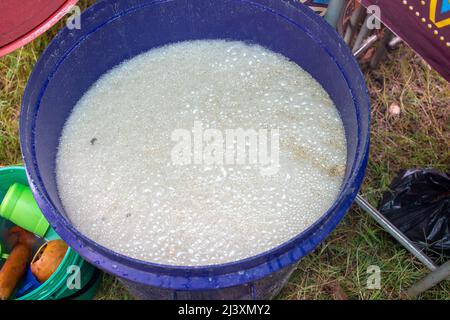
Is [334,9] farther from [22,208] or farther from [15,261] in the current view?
[15,261]

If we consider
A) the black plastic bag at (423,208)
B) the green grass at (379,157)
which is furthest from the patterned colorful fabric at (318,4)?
the black plastic bag at (423,208)

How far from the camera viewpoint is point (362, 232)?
6.79ft

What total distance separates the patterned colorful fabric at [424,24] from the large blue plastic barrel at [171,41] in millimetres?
172

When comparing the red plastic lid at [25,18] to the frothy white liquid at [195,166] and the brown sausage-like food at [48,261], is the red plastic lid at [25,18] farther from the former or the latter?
the brown sausage-like food at [48,261]

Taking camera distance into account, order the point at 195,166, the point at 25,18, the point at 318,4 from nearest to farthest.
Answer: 1. the point at 25,18
2. the point at 195,166
3. the point at 318,4

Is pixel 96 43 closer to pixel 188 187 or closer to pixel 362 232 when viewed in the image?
pixel 188 187

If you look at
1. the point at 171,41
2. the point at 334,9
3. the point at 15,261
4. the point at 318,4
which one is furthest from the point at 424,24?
the point at 15,261

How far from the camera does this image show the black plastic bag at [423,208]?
76.9 inches

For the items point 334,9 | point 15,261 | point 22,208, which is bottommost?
point 15,261

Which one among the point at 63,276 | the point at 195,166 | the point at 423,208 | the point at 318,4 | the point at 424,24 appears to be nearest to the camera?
the point at 424,24

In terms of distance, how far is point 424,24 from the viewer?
3.80 feet

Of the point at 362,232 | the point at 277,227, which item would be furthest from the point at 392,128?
the point at 277,227

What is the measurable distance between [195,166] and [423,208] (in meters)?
0.99
